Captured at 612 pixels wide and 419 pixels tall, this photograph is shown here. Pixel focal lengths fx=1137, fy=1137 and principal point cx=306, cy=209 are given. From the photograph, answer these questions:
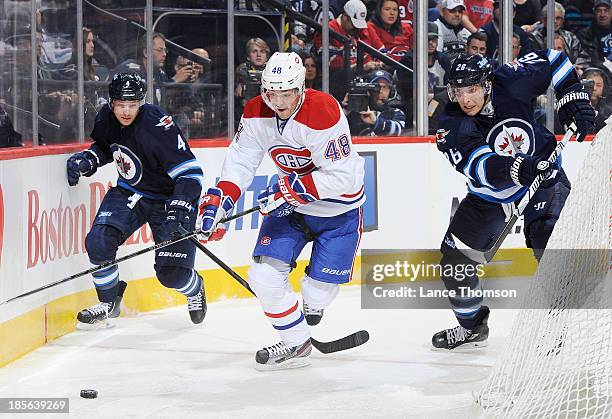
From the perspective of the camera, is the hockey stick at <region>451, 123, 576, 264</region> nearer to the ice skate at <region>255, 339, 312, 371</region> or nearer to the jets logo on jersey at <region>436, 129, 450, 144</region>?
the jets logo on jersey at <region>436, 129, 450, 144</region>

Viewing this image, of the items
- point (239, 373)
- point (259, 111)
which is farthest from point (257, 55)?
point (239, 373)

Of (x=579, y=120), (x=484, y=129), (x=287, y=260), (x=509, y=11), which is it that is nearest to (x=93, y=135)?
(x=287, y=260)

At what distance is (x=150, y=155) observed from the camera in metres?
4.62

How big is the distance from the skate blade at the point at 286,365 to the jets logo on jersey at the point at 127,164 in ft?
3.74

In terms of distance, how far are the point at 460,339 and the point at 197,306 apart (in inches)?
45.8

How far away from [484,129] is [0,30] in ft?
6.40

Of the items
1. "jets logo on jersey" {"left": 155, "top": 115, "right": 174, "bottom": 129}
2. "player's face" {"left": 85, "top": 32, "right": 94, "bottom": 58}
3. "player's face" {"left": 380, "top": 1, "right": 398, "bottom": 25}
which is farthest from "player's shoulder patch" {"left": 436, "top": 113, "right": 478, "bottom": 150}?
"player's face" {"left": 380, "top": 1, "right": 398, "bottom": 25}

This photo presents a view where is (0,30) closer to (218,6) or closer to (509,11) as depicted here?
(218,6)

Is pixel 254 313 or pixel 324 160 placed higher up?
pixel 324 160

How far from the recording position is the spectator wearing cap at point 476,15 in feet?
21.5

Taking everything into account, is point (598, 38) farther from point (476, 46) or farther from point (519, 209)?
point (519, 209)

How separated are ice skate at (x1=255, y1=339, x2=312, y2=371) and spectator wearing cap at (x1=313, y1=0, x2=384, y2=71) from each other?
2.76 meters

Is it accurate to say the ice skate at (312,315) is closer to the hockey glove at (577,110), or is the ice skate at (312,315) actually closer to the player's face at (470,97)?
the player's face at (470,97)

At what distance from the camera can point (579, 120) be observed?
4.06 m
